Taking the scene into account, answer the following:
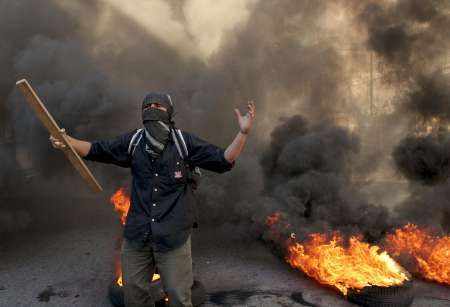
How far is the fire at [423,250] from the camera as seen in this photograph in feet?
21.1

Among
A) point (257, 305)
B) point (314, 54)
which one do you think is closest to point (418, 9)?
point (314, 54)

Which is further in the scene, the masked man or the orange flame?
Result: the orange flame

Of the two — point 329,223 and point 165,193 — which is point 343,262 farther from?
point 165,193

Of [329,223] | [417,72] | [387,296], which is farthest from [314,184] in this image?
[417,72]

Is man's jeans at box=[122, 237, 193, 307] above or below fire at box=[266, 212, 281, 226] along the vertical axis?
below

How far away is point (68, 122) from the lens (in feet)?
31.9

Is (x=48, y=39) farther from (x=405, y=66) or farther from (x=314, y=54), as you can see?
(x=405, y=66)

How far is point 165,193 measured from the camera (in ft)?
11.6

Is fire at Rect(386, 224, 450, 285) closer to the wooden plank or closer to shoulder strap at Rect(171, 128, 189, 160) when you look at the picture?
shoulder strap at Rect(171, 128, 189, 160)

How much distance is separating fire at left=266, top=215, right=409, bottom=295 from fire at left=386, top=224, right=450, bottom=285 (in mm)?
501

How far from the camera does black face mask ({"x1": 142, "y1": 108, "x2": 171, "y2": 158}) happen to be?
3570mm

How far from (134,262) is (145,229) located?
304 millimetres

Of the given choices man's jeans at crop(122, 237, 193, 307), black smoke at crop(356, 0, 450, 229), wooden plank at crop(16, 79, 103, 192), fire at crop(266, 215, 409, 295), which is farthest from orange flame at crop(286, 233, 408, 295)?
wooden plank at crop(16, 79, 103, 192)

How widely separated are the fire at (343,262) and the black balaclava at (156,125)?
3.39m
